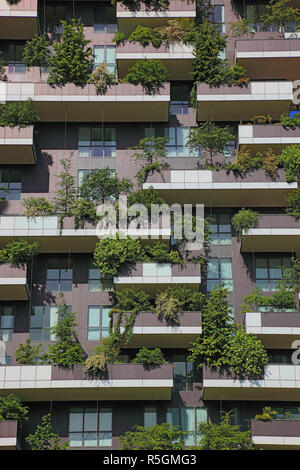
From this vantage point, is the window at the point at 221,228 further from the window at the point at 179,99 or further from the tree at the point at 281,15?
the tree at the point at 281,15

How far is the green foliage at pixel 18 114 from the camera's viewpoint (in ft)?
148

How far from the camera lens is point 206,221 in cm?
4366

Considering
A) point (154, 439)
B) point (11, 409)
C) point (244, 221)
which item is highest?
point (244, 221)

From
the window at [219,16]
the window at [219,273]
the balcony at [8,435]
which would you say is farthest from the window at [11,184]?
the window at [219,16]

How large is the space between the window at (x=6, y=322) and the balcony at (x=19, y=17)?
15.1 metres

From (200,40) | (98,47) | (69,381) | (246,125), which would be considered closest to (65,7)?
(98,47)

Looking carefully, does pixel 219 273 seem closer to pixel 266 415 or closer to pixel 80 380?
pixel 266 415

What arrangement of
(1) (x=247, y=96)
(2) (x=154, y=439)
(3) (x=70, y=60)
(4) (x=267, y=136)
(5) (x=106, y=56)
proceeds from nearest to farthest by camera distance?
(2) (x=154, y=439) < (4) (x=267, y=136) < (1) (x=247, y=96) < (3) (x=70, y=60) < (5) (x=106, y=56)

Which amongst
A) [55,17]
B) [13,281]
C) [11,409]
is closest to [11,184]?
[13,281]

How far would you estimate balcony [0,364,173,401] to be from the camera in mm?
39875

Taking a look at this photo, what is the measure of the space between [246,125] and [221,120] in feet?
7.77

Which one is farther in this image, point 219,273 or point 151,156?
point 151,156

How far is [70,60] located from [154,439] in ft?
65.2

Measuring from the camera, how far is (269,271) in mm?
44625
